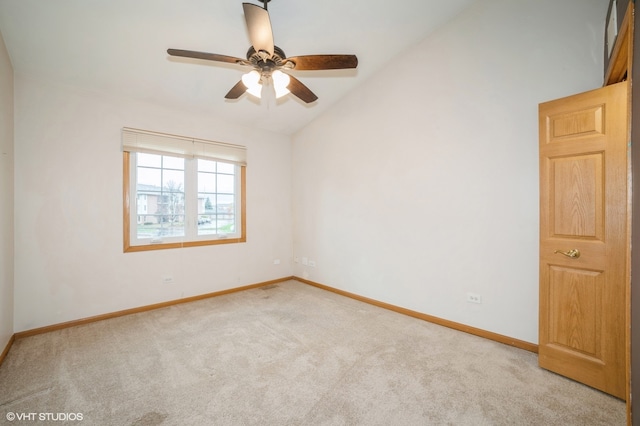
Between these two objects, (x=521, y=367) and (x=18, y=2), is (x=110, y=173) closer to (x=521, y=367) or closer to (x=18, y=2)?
(x=18, y=2)

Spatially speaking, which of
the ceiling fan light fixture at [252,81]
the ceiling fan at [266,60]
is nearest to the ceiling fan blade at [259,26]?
the ceiling fan at [266,60]

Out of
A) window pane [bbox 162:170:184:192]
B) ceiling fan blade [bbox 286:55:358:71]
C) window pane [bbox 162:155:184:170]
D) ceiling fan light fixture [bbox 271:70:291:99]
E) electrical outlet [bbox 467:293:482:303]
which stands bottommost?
electrical outlet [bbox 467:293:482:303]

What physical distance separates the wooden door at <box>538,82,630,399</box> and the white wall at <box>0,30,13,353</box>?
458cm

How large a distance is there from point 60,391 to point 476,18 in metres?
4.89

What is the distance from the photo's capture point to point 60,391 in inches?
74.8

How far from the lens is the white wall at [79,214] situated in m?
2.79

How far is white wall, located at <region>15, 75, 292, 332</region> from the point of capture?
9.15 ft

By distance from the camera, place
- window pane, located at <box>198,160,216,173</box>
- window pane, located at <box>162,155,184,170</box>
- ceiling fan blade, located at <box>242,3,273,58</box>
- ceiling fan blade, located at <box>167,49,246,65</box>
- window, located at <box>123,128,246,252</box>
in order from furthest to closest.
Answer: window pane, located at <box>198,160,216,173</box> → window pane, located at <box>162,155,184,170</box> → window, located at <box>123,128,246,252</box> → ceiling fan blade, located at <box>167,49,246,65</box> → ceiling fan blade, located at <box>242,3,273,58</box>

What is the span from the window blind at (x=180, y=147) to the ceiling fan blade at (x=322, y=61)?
2.36 m

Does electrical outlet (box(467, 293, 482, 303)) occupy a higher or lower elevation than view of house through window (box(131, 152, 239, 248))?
lower

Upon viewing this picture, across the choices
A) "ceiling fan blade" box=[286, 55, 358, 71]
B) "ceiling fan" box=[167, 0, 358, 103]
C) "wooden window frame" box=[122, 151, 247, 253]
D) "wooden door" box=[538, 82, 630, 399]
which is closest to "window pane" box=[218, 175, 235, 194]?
"wooden window frame" box=[122, 151, 247, 253]

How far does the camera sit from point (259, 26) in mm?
1708

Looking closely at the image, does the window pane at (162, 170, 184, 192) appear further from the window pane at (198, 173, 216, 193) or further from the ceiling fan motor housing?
the ceiling fan motor housing

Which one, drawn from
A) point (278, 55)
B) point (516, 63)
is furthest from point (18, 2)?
point (516, 63)
